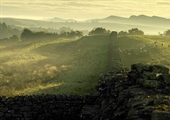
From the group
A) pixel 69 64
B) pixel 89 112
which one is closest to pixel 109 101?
pixel 89 112

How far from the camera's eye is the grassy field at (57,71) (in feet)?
70.9

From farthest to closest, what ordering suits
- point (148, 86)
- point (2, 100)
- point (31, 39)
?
point (31, 39), point (2, 100), point (148, 86)

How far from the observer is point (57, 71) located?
35.2m

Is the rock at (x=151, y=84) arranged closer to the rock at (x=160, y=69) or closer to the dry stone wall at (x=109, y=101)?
the dry stone wall at (x=109, y=101)

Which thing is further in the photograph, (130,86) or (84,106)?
(84,106)

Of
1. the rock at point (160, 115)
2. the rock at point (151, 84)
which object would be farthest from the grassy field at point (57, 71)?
the rock at point (160, 115)

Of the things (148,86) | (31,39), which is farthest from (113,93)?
(31,39)

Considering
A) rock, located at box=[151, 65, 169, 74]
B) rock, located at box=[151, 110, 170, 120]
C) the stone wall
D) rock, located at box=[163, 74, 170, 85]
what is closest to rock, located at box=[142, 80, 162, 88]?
the stone wall

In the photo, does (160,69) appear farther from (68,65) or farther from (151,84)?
(68,65)

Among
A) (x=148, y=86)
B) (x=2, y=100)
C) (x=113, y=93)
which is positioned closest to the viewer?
(x=148, y=86)

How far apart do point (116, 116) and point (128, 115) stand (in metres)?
1.09

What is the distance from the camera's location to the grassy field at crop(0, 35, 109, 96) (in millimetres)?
21609

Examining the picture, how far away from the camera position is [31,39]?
127750 mm

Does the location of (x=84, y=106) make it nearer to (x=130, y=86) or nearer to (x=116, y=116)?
(x=130, y=86)
